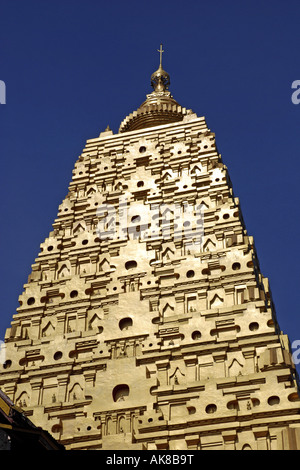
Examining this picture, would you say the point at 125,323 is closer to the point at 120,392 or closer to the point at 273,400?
the point at 120,392

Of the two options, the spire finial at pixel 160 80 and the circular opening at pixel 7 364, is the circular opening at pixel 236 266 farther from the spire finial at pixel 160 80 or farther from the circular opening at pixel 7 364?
the spire finial at pixel 160 80

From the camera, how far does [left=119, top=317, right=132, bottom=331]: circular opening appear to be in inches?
1056

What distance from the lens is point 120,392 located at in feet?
83.4

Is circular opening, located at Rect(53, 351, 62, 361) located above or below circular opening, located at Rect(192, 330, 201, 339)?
below

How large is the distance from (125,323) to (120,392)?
2256 mm

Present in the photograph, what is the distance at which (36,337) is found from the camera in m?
27.3

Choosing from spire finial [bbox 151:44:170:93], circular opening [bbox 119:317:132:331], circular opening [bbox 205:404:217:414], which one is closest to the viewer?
circular opening [bbox 205:404:217:414]

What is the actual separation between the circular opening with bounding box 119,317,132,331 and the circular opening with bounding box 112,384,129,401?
6.60 ft

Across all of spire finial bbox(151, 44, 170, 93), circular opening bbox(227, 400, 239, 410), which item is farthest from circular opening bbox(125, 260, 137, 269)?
spire finial bbox(151, 44, 170, 93)

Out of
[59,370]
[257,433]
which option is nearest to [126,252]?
[59,370]

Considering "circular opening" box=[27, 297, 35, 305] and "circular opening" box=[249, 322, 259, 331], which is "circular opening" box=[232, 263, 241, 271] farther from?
"circular opening" box=[27, 297, 35, 305]

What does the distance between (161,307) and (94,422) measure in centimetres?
407
